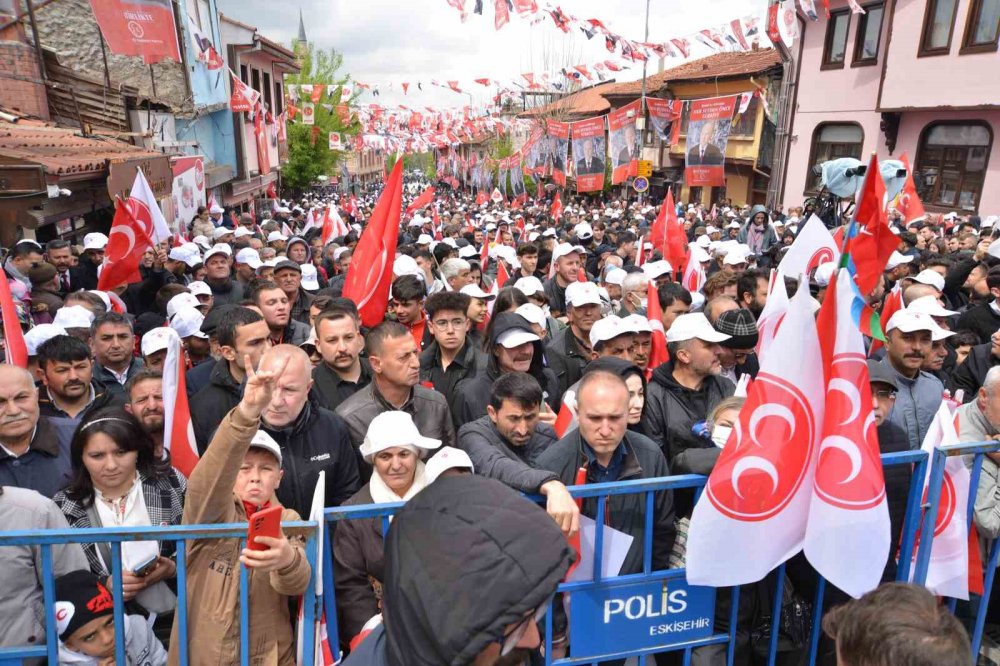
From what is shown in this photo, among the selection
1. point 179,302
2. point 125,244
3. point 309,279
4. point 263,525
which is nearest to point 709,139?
point 309,279

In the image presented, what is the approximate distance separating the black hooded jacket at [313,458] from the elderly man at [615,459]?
3.02 ft

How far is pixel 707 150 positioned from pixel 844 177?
26.0 ft

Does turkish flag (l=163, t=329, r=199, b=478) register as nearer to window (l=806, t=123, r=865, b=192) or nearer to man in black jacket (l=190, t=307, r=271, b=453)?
man in black jacket (l=190, t=307, r=271, b=453)

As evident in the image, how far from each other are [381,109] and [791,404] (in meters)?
39.3

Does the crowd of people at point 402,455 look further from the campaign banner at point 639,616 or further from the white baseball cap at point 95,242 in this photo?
the white baseball cap at point 95,242

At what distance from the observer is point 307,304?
6730 millimetres

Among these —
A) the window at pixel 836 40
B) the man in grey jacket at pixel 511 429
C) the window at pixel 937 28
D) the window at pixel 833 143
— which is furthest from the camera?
the window at pixel 833 143

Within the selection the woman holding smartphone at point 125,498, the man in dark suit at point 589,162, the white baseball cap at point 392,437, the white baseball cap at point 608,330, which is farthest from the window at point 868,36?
the woman holding smartphone at point 125,498

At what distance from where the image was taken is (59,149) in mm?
8219

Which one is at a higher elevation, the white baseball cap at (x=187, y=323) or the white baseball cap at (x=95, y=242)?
the white baseball cap at (x=95, y=242)

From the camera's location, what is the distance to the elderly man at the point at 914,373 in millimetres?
3959

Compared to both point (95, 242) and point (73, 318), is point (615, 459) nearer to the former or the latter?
point (73, 318)

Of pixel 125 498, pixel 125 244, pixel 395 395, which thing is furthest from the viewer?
pixel 125 244

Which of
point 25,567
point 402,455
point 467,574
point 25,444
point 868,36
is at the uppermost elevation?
point 868,36
